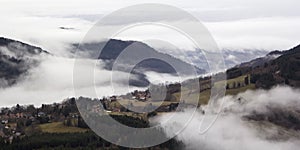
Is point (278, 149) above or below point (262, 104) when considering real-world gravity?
below

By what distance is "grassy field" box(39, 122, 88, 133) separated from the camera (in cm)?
12716

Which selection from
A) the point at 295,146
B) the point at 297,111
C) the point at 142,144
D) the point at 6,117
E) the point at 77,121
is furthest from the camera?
the point at 297,111

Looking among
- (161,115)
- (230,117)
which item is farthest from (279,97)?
(161,115)

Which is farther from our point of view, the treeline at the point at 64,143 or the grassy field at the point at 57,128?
the grassy field at the point at 57,128

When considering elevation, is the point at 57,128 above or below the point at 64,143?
above

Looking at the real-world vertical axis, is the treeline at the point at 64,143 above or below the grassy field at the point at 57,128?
below

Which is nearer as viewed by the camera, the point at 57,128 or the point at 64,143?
the point at 64,143

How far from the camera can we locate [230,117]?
187250 mm

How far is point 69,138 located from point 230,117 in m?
91.3

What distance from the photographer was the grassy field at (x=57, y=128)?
417 ft

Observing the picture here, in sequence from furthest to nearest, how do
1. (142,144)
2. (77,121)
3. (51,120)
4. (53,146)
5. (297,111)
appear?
(297,111) → (51,120) → (77,121) → (53,146) → (142,144)

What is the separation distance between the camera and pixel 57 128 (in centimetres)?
13412

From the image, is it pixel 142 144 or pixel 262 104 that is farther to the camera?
pixel 262 104

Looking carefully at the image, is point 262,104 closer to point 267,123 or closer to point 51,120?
point 267,123
